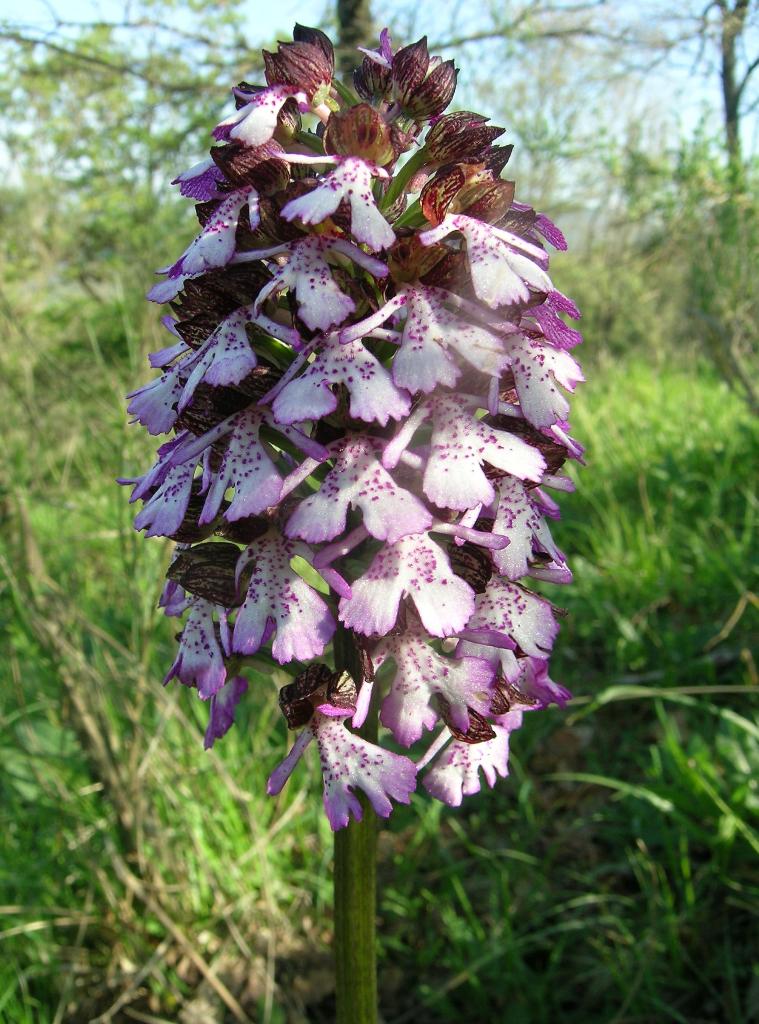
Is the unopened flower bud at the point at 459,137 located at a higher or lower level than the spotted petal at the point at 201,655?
higher

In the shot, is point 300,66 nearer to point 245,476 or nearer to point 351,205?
point 351,205

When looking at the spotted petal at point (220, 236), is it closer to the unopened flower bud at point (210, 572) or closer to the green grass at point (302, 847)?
the unopened flower bud at point (210, 572)

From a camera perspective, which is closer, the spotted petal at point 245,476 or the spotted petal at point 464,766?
the spotted petal at point 245,476

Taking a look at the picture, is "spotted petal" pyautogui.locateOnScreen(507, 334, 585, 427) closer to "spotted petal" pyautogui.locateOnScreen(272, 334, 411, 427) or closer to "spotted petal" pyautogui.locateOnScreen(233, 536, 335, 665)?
"spotted petal" pyautogui.locateOnScreen(272, 334, 411, 427)

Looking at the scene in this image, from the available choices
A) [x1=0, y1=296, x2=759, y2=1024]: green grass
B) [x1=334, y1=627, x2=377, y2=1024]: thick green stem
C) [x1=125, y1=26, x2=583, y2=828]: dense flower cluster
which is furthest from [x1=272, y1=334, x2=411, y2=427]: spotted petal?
[x1=0, y1=296, x2=759, y2=1024]: green grass

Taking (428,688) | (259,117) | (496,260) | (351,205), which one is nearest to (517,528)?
(428,688)

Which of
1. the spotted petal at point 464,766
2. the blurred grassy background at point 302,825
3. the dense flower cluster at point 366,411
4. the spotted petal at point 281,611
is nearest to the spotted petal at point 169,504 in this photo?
the dense flower cluster at point 366,411
